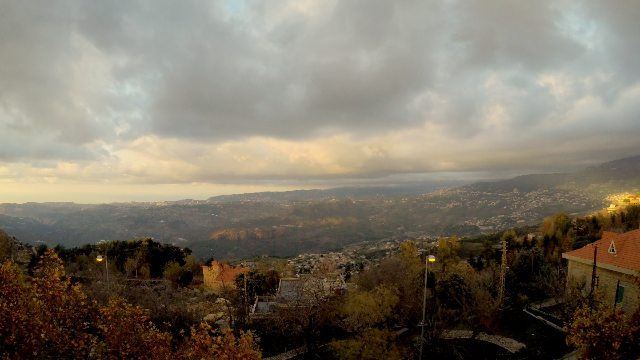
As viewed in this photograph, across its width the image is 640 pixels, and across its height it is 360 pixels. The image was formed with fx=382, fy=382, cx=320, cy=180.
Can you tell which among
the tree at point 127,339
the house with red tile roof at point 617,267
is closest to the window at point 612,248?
the house with red tile roof at point 617,267

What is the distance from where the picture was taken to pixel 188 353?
490 inches

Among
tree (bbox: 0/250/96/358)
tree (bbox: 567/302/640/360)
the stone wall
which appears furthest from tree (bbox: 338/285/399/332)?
tree (bbox: 0/250/96/358)

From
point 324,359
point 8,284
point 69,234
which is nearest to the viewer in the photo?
point 8,284

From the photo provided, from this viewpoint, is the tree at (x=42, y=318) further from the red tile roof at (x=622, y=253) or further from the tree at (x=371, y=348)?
the red tile roof at (x=622, y=253)

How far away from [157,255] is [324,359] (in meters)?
49.5

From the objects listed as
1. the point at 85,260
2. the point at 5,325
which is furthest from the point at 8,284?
the point at 85,260

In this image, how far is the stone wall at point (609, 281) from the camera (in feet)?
90.6

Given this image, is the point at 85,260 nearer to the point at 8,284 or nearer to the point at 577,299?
the point at 8,284

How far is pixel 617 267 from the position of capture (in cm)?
2869

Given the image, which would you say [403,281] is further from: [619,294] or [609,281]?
[619,294]

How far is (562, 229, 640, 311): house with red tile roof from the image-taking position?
1097 inches

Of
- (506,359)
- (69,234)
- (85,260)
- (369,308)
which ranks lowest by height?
(69,234)

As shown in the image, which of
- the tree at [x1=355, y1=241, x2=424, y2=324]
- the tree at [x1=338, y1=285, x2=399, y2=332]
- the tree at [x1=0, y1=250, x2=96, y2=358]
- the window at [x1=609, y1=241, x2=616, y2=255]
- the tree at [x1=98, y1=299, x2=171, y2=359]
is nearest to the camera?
the tree at [x1=0, y1=250, x2=96, y2=358]

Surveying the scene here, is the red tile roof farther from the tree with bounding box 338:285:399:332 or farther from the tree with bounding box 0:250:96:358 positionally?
the tree with bounding box 0:250:96:358
